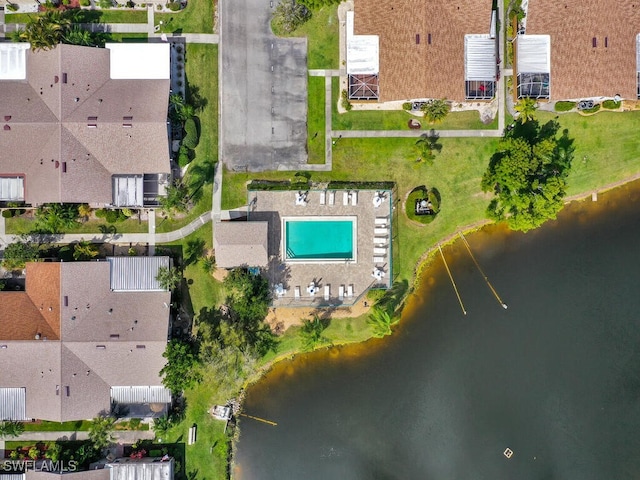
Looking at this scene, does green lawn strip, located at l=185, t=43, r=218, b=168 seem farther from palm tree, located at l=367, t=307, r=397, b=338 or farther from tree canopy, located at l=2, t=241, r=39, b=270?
palm tree, located at l=367, t=307, r=397, b=338

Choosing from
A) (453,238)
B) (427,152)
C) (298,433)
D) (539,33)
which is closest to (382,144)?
(427,152)

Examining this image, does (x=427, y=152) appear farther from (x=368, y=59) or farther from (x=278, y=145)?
(x=278, y=145)

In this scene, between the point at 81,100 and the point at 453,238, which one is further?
the point at 453,238

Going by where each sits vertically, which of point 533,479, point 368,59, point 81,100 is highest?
point 368,59

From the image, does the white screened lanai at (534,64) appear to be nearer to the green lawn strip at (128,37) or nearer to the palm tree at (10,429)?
the green lawn strip at (128,37)

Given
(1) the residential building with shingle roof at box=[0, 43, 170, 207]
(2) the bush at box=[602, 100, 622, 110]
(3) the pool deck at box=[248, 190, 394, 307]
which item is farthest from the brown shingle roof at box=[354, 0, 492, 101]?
(1) the residential building with shingle roof at box=[0, 43, 170, 207]

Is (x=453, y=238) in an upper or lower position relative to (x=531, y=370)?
upper
